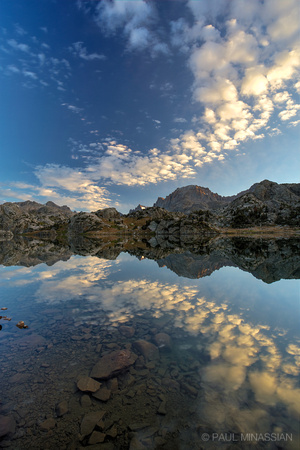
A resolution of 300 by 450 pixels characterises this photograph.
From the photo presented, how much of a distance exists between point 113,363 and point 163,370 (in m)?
2.32

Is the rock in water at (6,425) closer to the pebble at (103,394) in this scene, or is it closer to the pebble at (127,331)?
the pebble at (103,394)

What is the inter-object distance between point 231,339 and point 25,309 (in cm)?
1602

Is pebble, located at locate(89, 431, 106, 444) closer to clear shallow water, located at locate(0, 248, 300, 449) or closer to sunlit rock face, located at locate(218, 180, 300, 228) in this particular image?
clear shallow water, located at locate(0, 248, 300, 449)

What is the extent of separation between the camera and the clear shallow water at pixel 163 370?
6.14 m

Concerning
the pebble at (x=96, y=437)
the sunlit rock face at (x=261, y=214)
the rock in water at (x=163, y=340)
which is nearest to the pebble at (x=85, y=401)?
the pebble at (x=96, y=437)

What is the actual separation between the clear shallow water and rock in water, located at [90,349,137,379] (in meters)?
0.31

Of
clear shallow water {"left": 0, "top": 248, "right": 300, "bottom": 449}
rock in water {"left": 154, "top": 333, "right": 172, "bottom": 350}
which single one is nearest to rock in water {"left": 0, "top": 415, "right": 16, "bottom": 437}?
clear shallow water {"left": 0, "top": 248, "right": 300, "bottom": 449}

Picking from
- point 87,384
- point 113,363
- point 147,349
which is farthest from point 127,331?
point 87,384

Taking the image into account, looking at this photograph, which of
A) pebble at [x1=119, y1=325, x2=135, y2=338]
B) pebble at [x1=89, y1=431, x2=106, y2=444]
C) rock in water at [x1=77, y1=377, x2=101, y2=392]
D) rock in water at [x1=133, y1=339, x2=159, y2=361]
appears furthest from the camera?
pebble at [x1=119, y1=325, x2=135, y2=338]

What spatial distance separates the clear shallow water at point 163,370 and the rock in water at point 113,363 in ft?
1.02

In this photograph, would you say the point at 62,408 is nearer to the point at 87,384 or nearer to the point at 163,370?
the point at 87,384

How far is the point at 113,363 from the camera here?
364 inches

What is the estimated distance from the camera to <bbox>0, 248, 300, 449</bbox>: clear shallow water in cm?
614

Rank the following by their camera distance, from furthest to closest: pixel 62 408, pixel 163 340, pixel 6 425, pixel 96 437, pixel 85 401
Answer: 1. pixel 163 340
2. pixel 85 401
3. pixel 62 408
4. pixel 6 425
5. pixel 96 437
